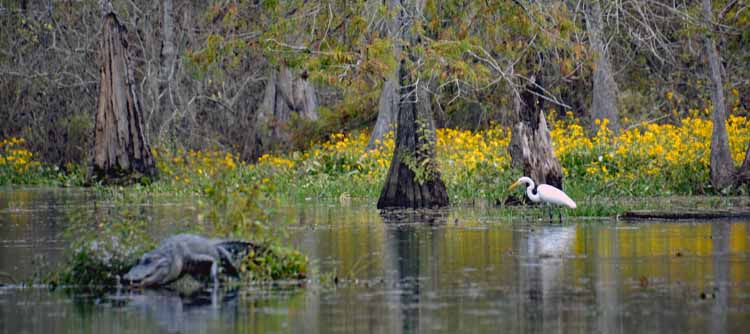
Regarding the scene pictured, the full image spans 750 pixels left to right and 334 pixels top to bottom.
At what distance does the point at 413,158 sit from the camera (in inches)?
865

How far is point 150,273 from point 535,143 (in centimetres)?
1012

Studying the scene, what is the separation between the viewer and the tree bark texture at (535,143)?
22.1 metres

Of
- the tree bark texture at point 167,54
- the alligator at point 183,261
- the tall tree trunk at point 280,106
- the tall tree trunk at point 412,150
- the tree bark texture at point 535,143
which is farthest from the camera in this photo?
the tall tree trunk at point 280,106

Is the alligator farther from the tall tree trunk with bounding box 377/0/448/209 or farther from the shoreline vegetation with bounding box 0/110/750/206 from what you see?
the tall tree trunk with bounding box 377/0/448/209

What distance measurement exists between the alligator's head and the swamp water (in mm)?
377

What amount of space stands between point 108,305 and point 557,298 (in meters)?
3.61

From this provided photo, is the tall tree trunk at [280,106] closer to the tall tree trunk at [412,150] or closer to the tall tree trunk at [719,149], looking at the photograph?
the tall tree trunk at [412,150]

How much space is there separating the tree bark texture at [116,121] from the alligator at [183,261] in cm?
1833

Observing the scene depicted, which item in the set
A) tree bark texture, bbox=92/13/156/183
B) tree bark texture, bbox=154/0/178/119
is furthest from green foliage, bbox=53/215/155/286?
tree bark texture, bbox=154/0/178/119

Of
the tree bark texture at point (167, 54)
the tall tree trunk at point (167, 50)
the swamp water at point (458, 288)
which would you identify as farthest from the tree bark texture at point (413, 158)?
the tall tree trunk at point (167, 50)

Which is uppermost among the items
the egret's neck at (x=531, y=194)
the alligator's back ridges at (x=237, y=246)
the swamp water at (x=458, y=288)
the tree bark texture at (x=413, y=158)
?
the tree bark texture at (x=413, y=158)

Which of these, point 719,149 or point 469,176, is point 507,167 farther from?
point 719,149

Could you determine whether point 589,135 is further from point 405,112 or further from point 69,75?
point 69,75

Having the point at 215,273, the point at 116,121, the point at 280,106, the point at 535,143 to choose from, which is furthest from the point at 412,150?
the point at 280,106
